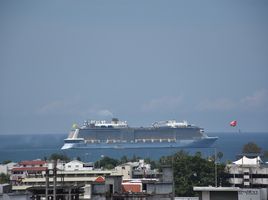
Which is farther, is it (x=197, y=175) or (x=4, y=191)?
(x=197, y=175)

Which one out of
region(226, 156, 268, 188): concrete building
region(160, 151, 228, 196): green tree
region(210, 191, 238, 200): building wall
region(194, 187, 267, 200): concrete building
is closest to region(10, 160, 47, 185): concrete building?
region(160, 151, 228, 196): green tree

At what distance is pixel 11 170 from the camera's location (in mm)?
101125

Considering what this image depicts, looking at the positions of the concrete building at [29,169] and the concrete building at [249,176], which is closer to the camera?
the concrete building at [249,176]

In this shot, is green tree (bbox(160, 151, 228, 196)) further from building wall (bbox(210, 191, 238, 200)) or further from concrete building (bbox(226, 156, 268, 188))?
building wall (bbox(210, 191, 238, 200))

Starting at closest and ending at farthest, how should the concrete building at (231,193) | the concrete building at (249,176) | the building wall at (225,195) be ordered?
the concrete building at (231,193), the building wall at (225,195), the concrete building at (249,176)

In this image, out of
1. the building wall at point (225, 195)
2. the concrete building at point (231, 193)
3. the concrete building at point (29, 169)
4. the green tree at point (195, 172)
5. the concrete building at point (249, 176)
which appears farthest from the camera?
the concrete building at point (29, 169)

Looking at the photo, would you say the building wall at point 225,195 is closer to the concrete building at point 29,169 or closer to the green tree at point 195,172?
the green tree at point 195,172

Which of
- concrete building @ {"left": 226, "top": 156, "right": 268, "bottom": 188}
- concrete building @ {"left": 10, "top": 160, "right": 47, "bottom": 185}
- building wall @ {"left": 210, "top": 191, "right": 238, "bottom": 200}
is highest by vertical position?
concrete building @ {"left": 10, "top": 160, "right": 47, "bottom": 185}

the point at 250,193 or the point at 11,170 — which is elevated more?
the point at 11,170

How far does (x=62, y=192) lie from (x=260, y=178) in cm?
4427

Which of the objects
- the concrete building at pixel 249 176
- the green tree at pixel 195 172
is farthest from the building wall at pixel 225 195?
the green tree at pixel 195 172

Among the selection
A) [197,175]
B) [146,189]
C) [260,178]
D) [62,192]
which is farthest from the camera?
[197,175]

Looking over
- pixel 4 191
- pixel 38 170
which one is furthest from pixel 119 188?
pixel 38 170

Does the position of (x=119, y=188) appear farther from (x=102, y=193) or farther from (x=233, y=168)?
(x=233, y=168)
